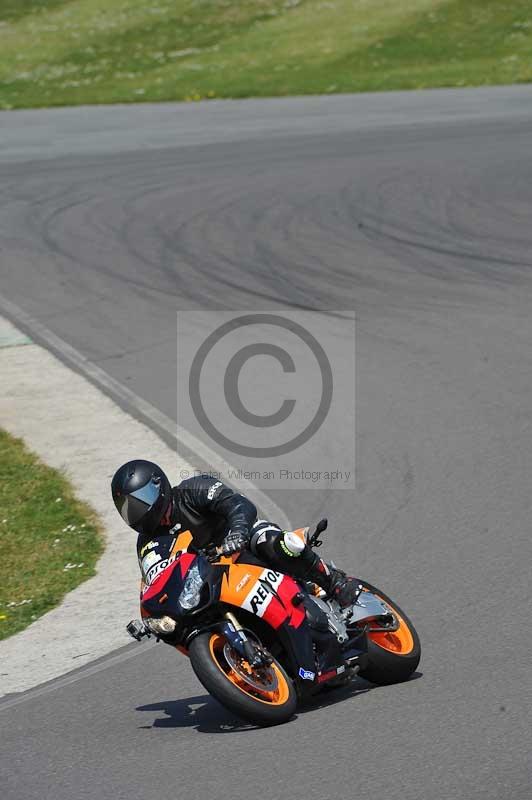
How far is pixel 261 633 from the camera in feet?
21.7

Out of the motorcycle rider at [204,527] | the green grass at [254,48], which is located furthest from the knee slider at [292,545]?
the green grass at [254,48]

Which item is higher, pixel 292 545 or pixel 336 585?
pixel 292 545

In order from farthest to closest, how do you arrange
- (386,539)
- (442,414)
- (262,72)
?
(262,72)
(442,414)
(386,539)

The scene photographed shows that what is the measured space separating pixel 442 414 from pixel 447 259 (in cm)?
541

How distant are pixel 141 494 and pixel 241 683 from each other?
1162 millimetres

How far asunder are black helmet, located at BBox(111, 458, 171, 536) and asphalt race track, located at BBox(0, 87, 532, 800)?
106 centimetres

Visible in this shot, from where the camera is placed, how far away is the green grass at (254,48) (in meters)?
36.1

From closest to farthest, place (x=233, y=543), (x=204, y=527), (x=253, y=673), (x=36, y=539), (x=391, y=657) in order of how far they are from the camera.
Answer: (x=253, y=673)
(x=233, y=543)
(x=391, y=657)
(x=204, y=527)
(x=36, y=539)

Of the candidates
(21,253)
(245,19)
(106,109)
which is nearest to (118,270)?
(21,253)

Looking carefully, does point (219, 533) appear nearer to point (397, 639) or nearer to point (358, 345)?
point (397, 639)

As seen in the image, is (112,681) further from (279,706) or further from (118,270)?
(118,270)

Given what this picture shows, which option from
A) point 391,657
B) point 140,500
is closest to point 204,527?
point 140,500

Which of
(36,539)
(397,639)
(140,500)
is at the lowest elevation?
(36,539)

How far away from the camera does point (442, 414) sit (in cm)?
1137
